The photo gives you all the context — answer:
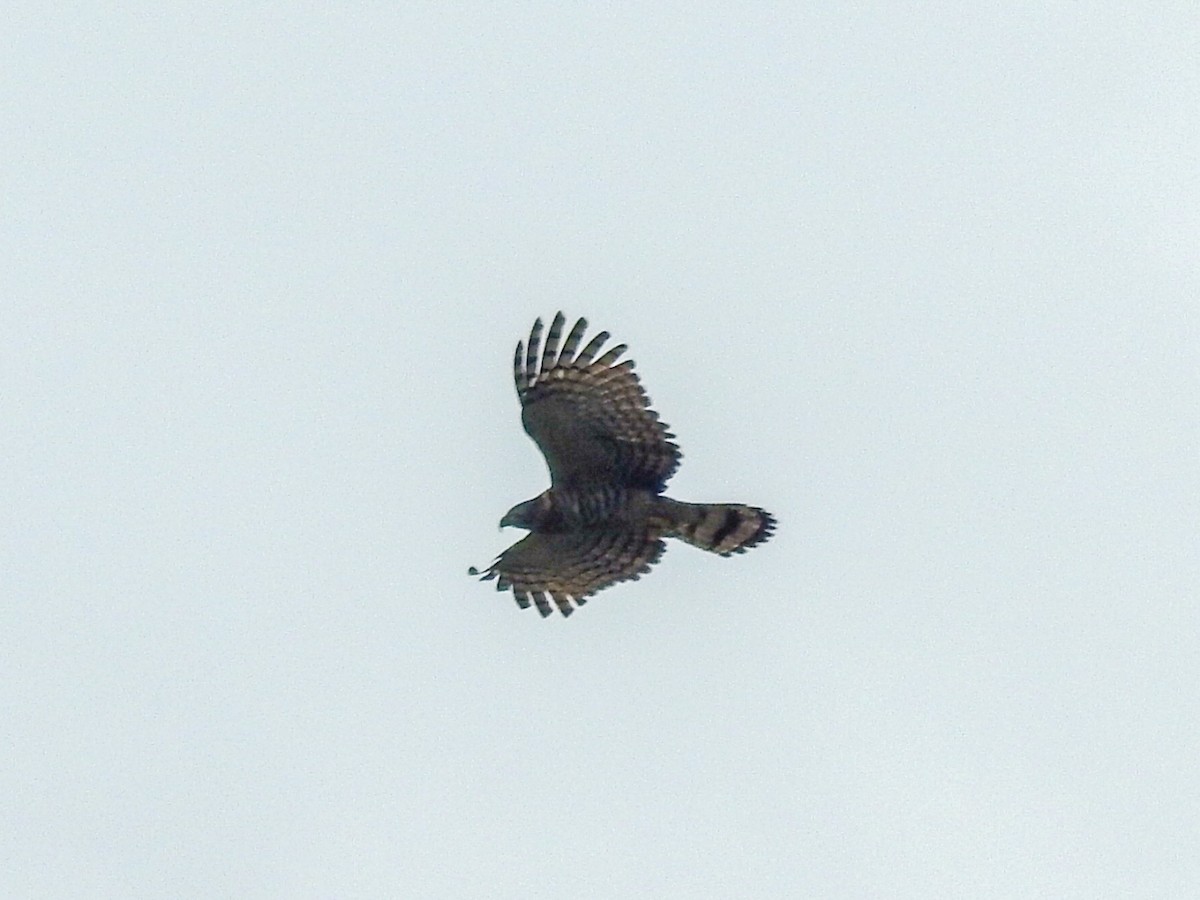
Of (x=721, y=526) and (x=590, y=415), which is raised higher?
(x=590, y=415)

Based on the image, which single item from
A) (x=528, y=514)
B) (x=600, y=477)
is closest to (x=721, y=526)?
(x=600, y=477)

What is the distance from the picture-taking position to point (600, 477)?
15742 mm

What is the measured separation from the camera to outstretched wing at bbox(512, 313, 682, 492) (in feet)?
51.0

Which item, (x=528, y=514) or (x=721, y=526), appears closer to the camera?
(x=528, y=514)

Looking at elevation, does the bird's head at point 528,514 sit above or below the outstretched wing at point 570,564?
above

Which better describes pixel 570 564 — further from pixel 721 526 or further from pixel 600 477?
pixel 721 526

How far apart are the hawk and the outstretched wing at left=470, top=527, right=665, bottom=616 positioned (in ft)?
0.04

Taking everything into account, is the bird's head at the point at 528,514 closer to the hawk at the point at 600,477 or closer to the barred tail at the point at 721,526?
the hawk at the point at 600,477

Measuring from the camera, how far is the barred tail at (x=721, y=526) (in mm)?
15711

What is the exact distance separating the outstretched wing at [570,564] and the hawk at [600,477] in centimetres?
1

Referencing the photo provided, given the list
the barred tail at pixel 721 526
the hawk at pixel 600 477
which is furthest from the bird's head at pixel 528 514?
the barred tail at pixel 721 526

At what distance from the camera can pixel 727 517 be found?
623 inches

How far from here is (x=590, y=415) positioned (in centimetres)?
1555

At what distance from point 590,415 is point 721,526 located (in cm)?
158
